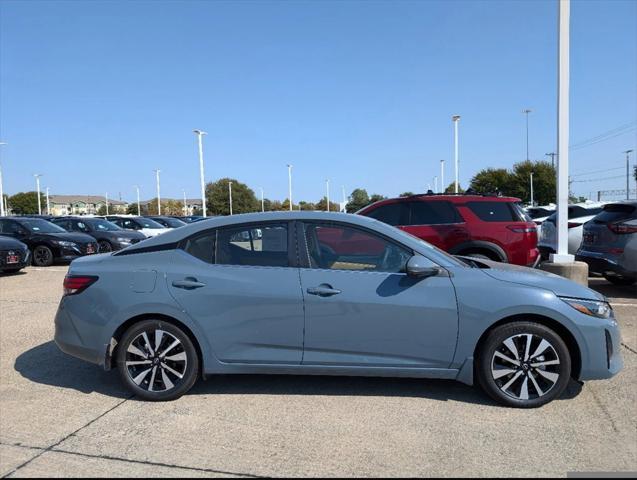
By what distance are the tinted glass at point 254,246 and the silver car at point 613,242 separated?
20.1 feet

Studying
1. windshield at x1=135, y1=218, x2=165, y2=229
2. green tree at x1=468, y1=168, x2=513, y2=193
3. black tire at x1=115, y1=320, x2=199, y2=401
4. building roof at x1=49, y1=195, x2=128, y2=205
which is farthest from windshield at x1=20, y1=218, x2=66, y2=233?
building roof at x1=49, y1=195, x2=128, y2=205

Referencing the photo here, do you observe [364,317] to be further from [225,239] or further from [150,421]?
[150,421]

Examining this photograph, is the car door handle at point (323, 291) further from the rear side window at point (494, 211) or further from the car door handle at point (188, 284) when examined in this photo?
the rear side window at point (494, 211)

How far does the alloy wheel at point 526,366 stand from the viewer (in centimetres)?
377

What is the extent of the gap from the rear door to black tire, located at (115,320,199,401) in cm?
23

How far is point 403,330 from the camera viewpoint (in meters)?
3.78

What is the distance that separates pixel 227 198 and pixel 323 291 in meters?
92.2

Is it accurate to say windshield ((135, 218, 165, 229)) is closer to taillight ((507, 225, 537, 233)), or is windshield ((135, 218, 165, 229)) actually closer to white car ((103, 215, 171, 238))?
white car ((103, 215, 171, 238))

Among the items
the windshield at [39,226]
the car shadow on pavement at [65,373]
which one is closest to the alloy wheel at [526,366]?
the car shadow on pavement at [65,373]

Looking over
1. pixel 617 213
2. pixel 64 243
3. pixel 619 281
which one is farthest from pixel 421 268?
pixel 64 243

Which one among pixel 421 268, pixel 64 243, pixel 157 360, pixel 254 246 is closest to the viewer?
pixel 421 268

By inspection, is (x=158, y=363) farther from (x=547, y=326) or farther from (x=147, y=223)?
(x=147, y=223)

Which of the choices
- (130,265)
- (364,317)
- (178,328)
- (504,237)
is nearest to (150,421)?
(178,328)

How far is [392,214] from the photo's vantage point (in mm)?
8336
